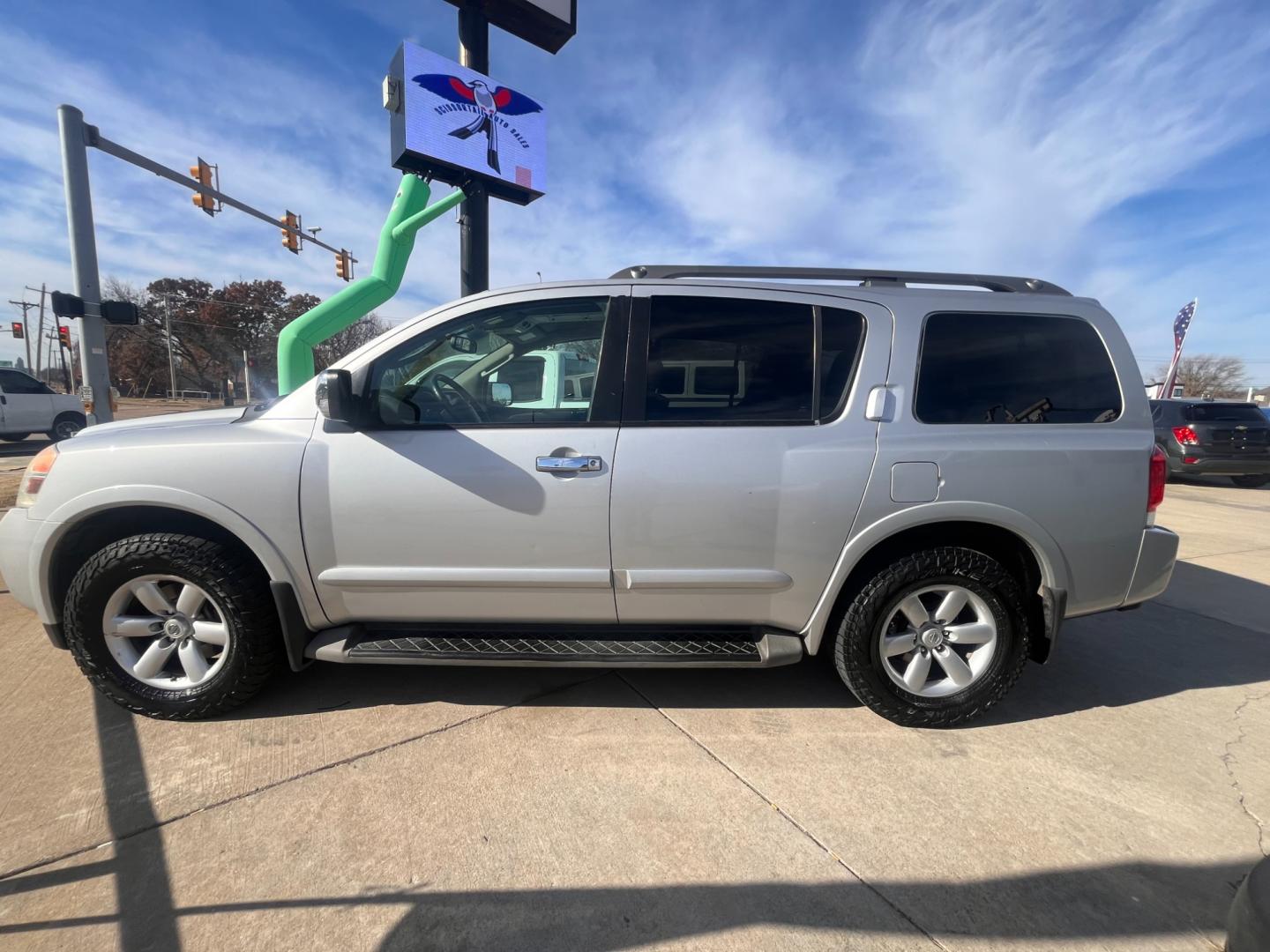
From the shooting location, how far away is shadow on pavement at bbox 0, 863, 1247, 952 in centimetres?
172

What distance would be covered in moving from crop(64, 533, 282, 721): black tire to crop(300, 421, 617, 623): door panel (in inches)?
12.3

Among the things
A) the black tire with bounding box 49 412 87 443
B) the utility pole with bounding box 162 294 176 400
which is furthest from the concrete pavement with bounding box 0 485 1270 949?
the utility pole with bounding box 162 294 176 400

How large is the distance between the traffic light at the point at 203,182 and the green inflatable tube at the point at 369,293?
493 centimetres

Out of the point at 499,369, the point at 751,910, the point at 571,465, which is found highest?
the point at 499,369

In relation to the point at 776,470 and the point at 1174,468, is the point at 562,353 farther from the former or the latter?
the point at 1174,468

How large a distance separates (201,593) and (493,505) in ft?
4.35

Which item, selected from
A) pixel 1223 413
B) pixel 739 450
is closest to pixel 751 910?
pixel 739 450

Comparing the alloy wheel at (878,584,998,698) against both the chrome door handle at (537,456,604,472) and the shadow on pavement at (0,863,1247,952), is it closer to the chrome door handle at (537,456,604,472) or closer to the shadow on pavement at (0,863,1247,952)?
the shadow on pavement at (0,863,1247,952)

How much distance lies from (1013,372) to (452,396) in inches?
97.1

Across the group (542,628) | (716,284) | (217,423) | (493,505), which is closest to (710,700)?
(542,628)

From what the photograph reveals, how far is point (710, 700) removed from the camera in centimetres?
297

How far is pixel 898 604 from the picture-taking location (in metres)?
2.70

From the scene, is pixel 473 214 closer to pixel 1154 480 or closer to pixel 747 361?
pixel 747 361

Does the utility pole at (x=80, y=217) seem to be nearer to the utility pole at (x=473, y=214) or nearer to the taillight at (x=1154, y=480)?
the utility pole at (x=473, y=214)
